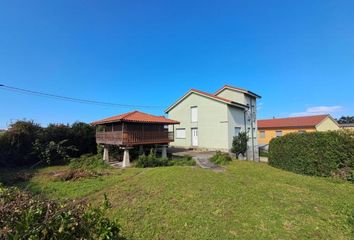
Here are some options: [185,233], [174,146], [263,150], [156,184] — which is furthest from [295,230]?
[263,150]

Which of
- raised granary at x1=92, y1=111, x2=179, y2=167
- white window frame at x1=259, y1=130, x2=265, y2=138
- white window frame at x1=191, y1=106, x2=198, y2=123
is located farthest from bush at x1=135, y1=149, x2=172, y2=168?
white window frame at x1=259, y1=130, x2=265, y2=138

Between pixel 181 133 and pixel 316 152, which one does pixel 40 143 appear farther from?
pixel 316 152

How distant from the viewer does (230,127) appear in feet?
68.1

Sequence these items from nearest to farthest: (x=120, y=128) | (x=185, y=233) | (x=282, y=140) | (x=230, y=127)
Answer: (x=185, y=233) → (x=282, y=140) → (x=120, y=128) → (x=230, y=127)

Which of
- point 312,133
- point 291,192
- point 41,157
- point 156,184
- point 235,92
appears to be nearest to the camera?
point 291,192

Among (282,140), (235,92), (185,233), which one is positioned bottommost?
(185,233)

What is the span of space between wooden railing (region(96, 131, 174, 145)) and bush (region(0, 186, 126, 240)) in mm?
11411

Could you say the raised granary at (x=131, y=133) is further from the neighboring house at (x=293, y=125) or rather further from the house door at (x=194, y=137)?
the neighboring house at (x=293, y=125)

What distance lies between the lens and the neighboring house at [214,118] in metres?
20.8

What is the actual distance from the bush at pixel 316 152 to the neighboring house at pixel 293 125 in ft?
67.4

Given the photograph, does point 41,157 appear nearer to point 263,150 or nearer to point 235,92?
point 235,92

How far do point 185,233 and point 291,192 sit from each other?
16.1ft

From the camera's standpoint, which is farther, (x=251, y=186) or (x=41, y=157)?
(x=41, y=157)

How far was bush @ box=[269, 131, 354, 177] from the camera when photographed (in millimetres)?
9844
